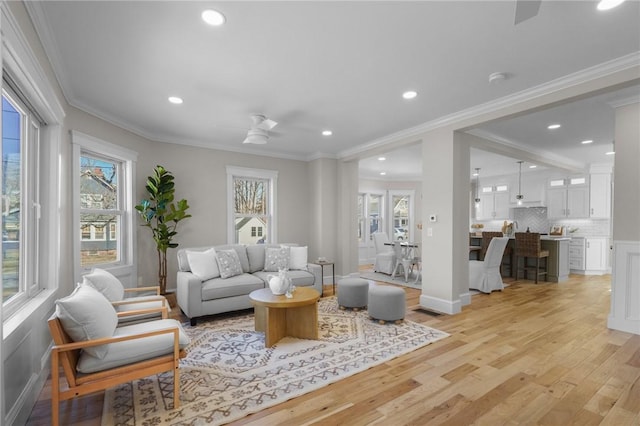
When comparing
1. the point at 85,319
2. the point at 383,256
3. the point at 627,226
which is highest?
the point at 627,226

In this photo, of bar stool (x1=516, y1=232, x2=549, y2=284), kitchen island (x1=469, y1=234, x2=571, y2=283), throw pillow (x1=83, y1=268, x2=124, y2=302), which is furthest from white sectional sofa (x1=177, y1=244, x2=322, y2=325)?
kitchen island (x1=469, y1=234, x2=571, y2=283)

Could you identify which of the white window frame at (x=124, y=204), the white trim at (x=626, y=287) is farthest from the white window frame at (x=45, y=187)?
the white trim at (x=626, y=287)

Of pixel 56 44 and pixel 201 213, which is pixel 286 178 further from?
pixel 56 44

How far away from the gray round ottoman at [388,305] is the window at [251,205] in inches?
115

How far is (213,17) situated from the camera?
6.87ft

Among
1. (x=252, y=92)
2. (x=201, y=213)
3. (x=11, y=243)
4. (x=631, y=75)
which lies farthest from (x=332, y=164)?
(x=11, y=243)

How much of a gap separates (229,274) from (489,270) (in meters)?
4.66

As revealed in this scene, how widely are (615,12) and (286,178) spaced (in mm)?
5123

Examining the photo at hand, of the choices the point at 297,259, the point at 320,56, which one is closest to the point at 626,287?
the point at 297,259

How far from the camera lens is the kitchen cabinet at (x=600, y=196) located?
23.5 ft

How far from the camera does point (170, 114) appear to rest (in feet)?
13.3

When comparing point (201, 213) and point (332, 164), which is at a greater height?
point (332, 164)

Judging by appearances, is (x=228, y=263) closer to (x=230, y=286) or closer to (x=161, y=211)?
(x=230, y=286)

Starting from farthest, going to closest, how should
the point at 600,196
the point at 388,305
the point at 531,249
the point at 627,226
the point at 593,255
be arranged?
→ the point at 593,255, the point at 600,196, the point at 531,249, the point at 388,305, the point at 627,226
